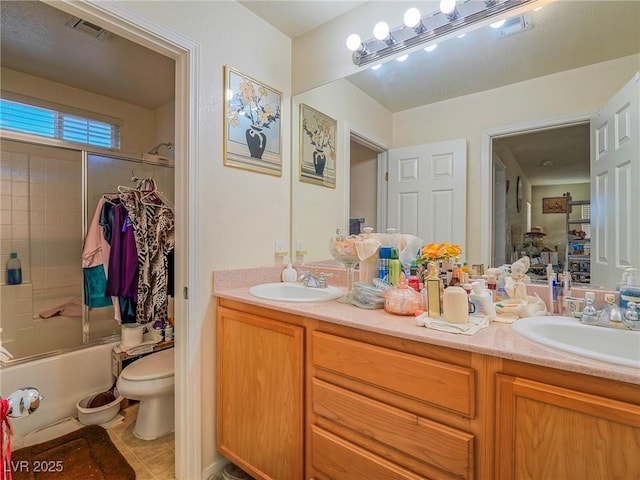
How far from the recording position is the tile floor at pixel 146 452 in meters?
1.57

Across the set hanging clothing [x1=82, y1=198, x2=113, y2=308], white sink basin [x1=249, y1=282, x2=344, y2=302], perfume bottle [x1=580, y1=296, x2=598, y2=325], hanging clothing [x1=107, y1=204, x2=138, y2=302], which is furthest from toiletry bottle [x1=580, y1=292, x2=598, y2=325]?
hanging clothing [x1=82, y1=198, x2=113, y2=308]

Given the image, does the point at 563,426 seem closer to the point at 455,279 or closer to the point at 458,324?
the point at 458,324

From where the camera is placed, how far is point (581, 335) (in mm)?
960

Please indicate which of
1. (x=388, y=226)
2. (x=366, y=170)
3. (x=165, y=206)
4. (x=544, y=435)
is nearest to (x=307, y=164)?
(x=366, y=170)

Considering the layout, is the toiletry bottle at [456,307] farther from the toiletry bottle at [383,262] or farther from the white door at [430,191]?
the white door at [430,191]

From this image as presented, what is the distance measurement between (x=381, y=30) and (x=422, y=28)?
20 cm

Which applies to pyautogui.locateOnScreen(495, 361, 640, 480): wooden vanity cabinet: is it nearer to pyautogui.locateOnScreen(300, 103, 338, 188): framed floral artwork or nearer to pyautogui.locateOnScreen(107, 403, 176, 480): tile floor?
pyautogui.locateOnScreen(300, 103, 338, 188): framed floral artwork

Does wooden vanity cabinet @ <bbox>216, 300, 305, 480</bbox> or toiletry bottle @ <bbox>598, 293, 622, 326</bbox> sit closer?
toiletry bottle @ <bbox>598, 293, 622, 326</bbox>

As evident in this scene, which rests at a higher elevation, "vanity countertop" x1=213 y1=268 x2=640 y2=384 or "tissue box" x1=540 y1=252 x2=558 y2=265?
"tissue box" x1=540 y1=252 x2=558 y2=265

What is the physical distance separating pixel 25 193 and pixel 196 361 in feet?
7.57

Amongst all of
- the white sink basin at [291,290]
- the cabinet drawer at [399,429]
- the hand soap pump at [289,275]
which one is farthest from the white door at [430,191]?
the cabinet drawer at [399,429]

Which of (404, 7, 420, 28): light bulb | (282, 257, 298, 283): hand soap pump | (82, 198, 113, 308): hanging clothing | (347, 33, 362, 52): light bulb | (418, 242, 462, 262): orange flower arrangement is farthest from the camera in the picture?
(82, 198, 113, 308): hanging clothing

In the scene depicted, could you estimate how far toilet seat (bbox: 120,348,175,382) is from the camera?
5.88ft

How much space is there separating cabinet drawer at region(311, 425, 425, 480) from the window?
9.12 feet
